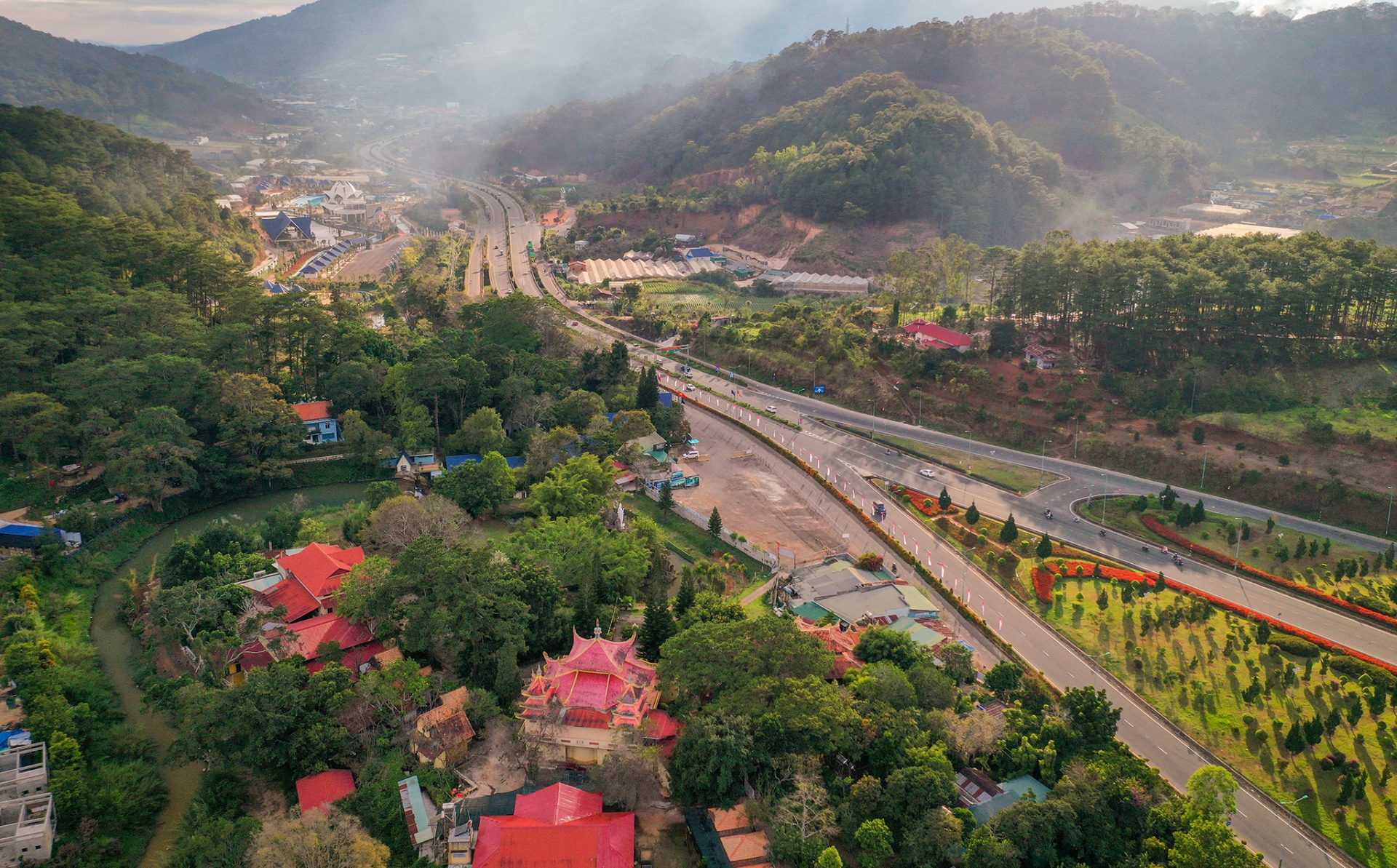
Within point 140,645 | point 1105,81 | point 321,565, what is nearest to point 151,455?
point 140,645

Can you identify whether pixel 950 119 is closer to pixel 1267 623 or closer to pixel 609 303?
pixel 609 303

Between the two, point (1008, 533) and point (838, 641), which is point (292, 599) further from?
point (1008, 533)

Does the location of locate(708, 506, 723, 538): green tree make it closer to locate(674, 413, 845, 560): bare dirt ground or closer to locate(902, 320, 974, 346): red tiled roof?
locate(674, 413, 845, 560): bare dirt ground

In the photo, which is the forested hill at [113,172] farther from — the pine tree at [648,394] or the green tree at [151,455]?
the pine tree at [648,394]

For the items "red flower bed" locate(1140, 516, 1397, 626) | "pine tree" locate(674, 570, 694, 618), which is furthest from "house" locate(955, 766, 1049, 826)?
"red flower bed" locate(1140, 516, 1397, 626)

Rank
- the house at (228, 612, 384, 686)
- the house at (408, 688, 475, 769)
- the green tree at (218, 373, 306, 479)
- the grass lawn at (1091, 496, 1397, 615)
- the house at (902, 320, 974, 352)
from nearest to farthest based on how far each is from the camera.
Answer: the house at (408, 688, 475, 769) < the house at (228, 612, 384, 686) < the grass lawn at (1091, 496, 1397, 615) < the green tree at (218, 373, 306, 479) < the house at (902, 320, 974, 352)
